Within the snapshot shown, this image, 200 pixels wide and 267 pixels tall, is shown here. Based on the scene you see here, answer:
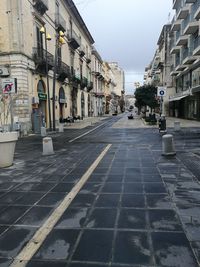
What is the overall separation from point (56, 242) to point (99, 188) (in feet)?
8.46

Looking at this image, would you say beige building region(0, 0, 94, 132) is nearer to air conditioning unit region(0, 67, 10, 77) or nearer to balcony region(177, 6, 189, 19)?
air conditioning unit region(0, 67, 10, 77)

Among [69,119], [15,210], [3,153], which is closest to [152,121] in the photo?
[69,119]

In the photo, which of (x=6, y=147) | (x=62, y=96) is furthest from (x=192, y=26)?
(x=6, y=147)

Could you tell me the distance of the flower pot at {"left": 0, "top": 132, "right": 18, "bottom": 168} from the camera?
890 cm

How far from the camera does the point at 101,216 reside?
4746 mm

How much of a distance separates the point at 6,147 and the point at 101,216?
5.15 m

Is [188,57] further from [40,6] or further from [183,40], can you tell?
[40,6]

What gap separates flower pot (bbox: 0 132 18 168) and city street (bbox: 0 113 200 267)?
0.45 m

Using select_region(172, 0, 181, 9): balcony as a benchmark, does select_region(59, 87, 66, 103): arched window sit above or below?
below

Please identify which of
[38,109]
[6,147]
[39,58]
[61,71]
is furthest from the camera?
[61,71]

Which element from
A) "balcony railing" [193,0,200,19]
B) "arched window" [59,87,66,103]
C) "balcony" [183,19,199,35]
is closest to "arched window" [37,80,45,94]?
"arched window" [59,87,66,103]

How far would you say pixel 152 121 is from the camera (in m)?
29.6

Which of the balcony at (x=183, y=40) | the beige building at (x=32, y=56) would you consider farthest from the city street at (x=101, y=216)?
the balcony at (x=183, y=40)

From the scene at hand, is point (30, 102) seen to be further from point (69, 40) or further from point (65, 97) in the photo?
point (69, 40)
